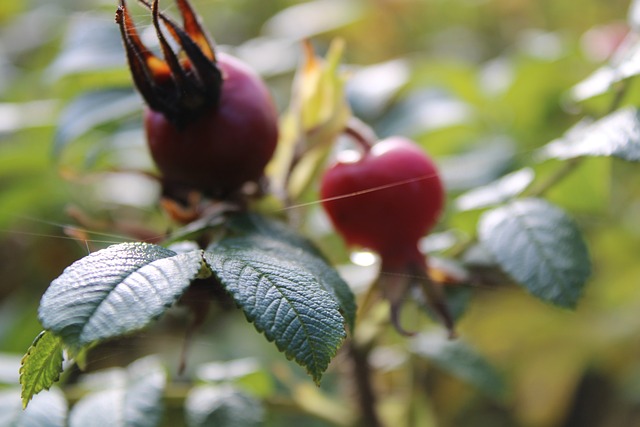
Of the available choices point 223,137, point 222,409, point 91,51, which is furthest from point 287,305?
point 91,51

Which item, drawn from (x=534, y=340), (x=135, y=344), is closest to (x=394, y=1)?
(x=534, y=340)

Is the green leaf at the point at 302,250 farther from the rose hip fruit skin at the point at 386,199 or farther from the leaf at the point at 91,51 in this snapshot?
the leaf at the point at 91,51

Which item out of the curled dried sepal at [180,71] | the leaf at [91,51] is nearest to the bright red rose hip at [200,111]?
the curled dried sepal at [180,71]

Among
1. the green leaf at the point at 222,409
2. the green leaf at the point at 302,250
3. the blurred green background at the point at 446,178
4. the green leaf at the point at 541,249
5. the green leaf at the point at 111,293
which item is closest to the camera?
the green leaf at the point at 111,293

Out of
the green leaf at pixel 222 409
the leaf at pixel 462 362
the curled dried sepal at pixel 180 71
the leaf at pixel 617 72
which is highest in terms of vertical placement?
the curled dried sepal at pixel 180 71

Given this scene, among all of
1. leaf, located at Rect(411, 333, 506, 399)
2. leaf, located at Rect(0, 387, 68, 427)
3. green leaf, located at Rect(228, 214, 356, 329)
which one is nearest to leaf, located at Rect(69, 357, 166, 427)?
leaf, located at Rect(0, 387, 68, 427)

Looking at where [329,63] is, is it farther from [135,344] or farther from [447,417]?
[447,417]

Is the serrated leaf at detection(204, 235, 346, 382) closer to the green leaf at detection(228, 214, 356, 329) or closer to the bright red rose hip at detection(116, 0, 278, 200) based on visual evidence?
the green leaf at detection(228, 214, 356, 329)
